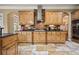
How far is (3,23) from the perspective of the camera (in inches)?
107

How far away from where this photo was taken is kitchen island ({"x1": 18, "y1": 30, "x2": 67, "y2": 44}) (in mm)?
3490

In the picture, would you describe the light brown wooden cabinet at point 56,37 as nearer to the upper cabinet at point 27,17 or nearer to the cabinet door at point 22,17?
the upper cabinet at point 27,17

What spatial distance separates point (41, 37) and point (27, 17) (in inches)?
26.9

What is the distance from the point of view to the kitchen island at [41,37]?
11.5ft

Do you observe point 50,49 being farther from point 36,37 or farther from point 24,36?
point 24,36

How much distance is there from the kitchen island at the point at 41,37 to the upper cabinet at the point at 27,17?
0.27 m

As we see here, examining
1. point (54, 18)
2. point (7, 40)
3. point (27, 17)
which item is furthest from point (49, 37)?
point (7, 40)

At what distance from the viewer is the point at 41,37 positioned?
3.81 m

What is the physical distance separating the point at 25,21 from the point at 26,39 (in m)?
0.43

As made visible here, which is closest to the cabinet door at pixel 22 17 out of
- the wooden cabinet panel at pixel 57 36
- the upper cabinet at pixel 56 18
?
the upper cabinet at pixel 56 18

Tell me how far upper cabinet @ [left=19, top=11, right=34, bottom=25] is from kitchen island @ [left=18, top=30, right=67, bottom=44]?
0.88 ft

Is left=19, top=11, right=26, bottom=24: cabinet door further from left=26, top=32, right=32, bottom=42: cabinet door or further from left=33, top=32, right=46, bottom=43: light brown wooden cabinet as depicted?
left=33, top=32, right=46, bottom=43: light brown wooden cabinet

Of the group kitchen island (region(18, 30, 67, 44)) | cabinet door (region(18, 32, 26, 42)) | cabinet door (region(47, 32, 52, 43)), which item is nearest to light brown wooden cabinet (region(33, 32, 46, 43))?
kitchen island (region(18, 30, 67, 44))
